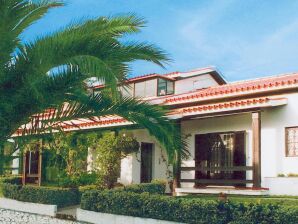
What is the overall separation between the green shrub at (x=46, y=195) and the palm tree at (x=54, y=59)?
24.6 ft

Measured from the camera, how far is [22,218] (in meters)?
17.1

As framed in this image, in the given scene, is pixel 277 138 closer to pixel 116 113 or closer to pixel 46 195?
pixel 116 113

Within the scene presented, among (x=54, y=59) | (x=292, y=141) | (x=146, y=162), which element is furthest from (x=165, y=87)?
(x=54, y=59)

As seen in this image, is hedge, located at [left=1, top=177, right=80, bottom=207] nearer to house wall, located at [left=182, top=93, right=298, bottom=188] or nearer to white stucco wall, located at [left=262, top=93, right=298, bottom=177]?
house wall, located at [left=182, top=93, right=298, bottom=188]

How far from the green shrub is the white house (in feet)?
10.0

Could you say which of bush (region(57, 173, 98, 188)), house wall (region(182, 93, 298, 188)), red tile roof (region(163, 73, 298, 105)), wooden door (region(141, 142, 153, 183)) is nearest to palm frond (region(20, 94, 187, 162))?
red tile roof (region(163, 73, 298, 105))

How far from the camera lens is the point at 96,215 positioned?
14.0 m

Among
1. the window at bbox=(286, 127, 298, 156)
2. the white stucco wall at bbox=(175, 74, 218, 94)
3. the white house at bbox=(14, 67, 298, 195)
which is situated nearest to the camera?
the white house at bbox=(14, 67, 298, 195)

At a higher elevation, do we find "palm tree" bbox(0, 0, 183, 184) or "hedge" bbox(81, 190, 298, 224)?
"palm tree" bbox(0, 0, 183, 184)

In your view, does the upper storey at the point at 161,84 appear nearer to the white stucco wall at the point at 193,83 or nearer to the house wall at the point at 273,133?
the white stucco wall at the point at 193,83

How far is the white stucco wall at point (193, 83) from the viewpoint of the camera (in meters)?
25.7

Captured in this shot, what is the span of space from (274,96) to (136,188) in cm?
590

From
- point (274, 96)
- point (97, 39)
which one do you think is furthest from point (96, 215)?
point (274, 96)

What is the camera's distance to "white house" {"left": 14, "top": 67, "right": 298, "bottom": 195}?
15.9 metres
